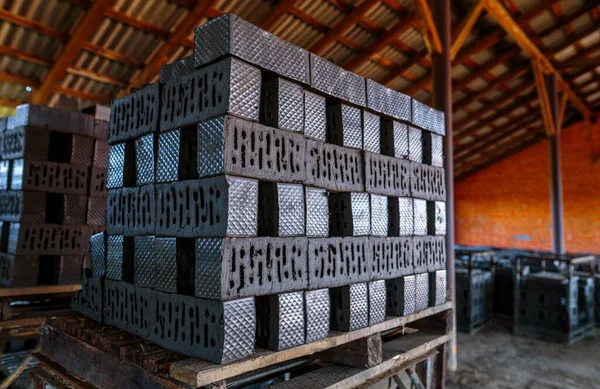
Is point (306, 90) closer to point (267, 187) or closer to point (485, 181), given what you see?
point (267, 187)

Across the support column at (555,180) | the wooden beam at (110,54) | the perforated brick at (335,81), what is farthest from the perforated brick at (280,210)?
the support column at (555,180)

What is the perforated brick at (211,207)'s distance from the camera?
215 cm

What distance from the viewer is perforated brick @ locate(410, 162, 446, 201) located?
12.2ft

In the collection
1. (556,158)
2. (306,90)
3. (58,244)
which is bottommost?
(58,244)

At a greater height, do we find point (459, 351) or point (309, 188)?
point (309, 188)

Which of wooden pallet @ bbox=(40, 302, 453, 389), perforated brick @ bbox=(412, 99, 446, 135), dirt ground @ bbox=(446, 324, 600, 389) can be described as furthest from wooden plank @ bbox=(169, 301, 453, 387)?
dirt ground @ bbox=(446, 324, 600, 389)

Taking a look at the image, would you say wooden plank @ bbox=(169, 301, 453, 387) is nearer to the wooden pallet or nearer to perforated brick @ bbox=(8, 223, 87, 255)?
the wooden pallet

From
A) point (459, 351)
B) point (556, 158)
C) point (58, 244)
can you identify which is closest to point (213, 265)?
point (58, 244)

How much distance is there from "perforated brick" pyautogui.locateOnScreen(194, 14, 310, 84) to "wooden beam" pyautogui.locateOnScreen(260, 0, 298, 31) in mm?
5488

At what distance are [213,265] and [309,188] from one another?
2.67ft

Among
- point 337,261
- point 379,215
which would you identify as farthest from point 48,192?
point 379,215

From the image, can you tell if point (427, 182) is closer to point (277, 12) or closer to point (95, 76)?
point (277, 12)

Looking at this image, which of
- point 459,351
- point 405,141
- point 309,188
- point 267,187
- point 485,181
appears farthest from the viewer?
point 485,181

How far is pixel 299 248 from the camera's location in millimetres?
2539
